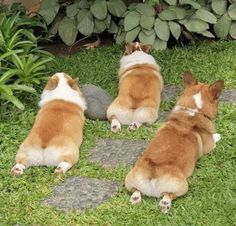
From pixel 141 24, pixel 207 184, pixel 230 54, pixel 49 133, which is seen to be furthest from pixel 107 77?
pixel 207 184

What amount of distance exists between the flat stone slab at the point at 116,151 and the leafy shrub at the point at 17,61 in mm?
879

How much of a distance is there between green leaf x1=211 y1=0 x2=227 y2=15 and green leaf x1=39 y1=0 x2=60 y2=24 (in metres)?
2.05

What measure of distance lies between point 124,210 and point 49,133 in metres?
0.98

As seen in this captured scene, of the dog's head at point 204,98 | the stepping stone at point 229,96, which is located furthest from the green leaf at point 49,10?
the dog's head at point 204,98

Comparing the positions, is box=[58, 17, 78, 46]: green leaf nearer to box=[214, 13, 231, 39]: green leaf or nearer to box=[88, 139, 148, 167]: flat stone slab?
box=[214, 13, 231, 39]: green leaf

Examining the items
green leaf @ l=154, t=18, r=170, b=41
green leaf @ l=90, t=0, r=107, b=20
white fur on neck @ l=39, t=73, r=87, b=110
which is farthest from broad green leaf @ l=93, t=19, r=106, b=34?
white fur on neck @ l=39, t=73, r=87, b=110

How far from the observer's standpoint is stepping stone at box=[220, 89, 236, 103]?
6.15 metres

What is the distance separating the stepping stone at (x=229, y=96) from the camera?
615 cm

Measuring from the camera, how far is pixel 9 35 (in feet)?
22.1

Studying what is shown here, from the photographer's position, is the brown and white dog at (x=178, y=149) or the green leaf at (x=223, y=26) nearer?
the brown and white dog at (x=178, y=149)

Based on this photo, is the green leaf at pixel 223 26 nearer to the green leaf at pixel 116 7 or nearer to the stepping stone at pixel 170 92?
the green leaf at pixel 116 7

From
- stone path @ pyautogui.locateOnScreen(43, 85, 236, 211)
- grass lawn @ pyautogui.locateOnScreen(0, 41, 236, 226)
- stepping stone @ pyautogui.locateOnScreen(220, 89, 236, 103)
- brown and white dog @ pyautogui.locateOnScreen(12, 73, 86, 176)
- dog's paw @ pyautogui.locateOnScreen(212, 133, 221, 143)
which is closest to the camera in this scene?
grass lawn @ pyautogui.locateOnScreen(0, 41, 236, 226)

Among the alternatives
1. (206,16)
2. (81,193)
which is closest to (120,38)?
(206,16)

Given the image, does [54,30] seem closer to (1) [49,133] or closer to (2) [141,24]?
(2) [141,24]
